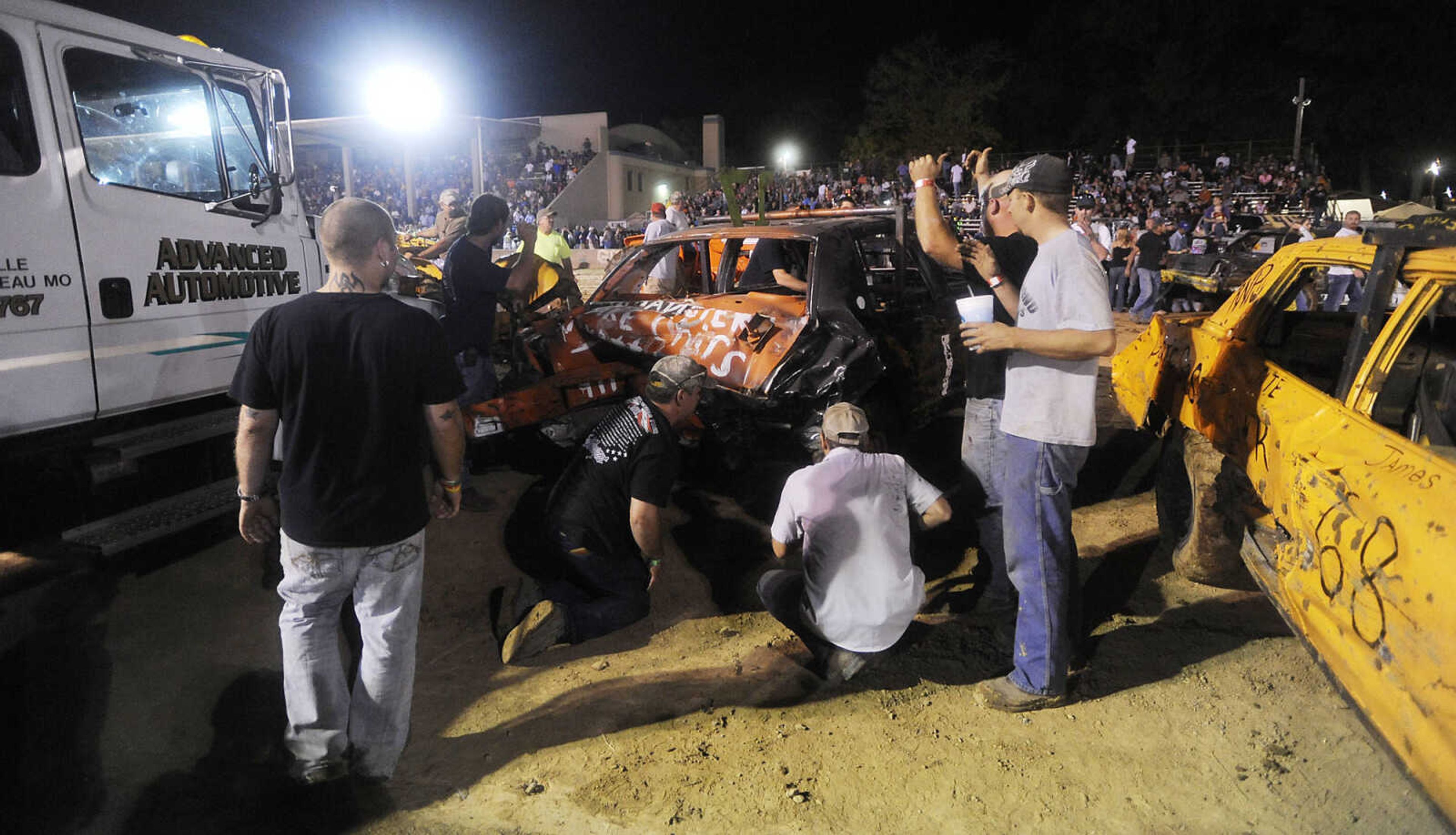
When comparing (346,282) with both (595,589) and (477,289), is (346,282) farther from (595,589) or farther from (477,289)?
(477,289)

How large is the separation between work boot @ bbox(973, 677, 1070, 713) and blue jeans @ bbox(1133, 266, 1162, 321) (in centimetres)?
1270

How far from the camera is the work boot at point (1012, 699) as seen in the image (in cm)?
317

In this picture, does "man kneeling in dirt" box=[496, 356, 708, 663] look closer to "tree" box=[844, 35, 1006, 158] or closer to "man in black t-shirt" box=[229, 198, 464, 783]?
"man in black t-shirt" box=[229, 198, 464, 783]

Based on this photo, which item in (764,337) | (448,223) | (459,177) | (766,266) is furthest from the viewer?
(459,177)

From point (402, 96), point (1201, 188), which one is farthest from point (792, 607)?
point (402, 96)

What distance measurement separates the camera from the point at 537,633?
3592 millimetres

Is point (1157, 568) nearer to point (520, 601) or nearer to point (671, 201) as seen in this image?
point (520, 601)

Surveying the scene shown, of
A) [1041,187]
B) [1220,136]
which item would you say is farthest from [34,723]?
[1220,136]

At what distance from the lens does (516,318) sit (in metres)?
6.29

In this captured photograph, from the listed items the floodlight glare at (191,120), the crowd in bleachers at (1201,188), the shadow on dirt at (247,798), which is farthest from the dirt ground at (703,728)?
the crowd in bleachers at (1201,188)

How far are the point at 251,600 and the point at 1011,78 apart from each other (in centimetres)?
4966

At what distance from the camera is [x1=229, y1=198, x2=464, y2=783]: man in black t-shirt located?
8.40 ft

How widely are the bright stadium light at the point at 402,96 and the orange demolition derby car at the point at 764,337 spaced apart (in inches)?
1163

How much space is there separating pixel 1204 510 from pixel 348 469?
354 cm
